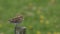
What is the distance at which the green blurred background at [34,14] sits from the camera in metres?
5.27

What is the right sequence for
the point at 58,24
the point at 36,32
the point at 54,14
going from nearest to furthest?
the point at 36,32 → the point at 58,24 → the point at 54,14

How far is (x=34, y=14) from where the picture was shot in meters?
5.88

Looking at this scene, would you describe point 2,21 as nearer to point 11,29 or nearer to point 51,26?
point 11,29

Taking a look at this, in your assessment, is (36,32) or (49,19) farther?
Result: (49,19)

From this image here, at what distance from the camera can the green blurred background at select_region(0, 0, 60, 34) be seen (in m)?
5.27

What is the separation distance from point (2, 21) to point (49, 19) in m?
1.03

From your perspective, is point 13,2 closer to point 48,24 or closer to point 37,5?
point 37,5

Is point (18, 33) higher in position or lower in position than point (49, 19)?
lower

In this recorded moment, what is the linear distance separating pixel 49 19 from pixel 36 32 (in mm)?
652

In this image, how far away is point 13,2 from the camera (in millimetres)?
6445

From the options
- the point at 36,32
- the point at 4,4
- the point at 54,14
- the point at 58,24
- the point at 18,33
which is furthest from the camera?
the point at 4,4

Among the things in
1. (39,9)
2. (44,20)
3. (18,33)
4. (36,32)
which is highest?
(39,9)

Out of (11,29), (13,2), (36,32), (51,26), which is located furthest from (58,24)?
(13,2)

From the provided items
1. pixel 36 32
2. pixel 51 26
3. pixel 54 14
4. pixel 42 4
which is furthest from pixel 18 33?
pixel 42 4
